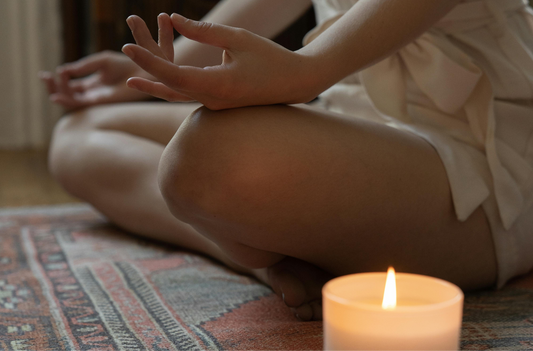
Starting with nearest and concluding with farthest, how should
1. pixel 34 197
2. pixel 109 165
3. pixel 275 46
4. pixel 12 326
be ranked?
pixel 275 46 → pixel 12 326 → pixel 109 165 → pixel 34 197

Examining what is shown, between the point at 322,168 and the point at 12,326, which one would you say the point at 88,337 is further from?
the point at 322,168

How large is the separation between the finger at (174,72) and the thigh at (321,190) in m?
0.06

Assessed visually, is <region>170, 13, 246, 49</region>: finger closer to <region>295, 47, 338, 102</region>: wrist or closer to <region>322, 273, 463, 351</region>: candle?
<region>295, 47, 338, 102</region>: wrist

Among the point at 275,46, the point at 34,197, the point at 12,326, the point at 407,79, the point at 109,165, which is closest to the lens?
the point at 275,46

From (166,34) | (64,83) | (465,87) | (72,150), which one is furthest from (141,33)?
(64,83)

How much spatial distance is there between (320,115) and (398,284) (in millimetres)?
234

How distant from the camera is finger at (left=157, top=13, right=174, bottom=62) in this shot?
1.62ft

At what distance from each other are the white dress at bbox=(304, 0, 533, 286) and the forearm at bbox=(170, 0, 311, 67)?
33 cm

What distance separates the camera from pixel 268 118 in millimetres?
529

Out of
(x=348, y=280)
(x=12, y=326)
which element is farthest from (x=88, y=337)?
(x=348, y=280)

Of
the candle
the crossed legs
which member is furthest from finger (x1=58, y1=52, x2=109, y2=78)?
the candle

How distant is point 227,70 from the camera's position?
1.55ft

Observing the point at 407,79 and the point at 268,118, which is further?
the point at 407,79

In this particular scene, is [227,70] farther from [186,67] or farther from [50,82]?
[50,82]
